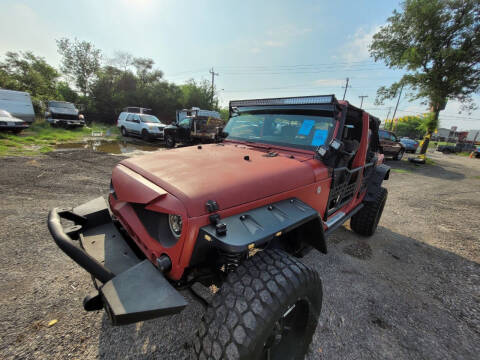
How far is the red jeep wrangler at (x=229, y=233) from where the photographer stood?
1.17 metres

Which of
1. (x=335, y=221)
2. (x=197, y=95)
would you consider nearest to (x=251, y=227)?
(x=335, y=221)

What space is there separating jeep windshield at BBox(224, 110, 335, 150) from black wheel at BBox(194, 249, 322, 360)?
137 centimetres

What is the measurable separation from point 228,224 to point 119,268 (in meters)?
0.89

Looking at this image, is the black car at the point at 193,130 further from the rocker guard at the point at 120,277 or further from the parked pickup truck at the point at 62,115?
the rocker guard at the point at 120,277

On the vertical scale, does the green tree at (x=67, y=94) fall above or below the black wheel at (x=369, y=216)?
above

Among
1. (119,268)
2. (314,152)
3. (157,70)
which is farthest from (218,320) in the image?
(157,70)

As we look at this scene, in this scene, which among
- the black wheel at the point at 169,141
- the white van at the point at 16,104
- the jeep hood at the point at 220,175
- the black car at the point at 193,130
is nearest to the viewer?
the jeep hood at the point at 220,175

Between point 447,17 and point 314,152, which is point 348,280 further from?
point 447,17

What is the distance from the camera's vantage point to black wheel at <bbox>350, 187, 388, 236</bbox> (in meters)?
3.53

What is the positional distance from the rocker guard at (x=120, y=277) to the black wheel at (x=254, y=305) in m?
0.26

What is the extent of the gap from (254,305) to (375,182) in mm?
3475

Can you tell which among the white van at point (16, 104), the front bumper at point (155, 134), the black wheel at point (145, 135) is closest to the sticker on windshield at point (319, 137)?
the front bumper at point (155, 134)

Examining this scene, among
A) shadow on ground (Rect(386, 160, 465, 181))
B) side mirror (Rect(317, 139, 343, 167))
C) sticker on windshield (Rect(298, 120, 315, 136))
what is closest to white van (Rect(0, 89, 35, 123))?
sticker on windshield (Rect(298, 120, 315, 136))

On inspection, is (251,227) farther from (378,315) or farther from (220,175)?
(378,315)
